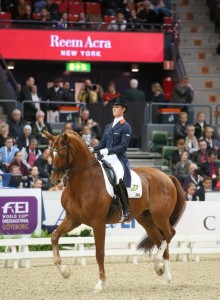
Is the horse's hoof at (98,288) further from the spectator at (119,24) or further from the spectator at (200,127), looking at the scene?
the spectator at (119,24)

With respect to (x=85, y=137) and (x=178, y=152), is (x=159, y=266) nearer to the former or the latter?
(x=85, y=137)

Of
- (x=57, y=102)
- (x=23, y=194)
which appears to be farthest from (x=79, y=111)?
(x=23, y=194)

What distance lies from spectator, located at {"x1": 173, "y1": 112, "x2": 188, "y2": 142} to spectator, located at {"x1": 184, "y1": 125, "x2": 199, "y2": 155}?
53cm

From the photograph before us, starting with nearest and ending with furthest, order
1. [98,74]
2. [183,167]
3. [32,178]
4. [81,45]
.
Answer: [32,178], [183,167], [81,45], [98,74]

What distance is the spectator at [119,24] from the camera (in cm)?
2877

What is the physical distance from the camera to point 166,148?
25.4 metres

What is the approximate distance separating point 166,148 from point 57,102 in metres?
3.04

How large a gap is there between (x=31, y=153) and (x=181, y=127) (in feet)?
15.1

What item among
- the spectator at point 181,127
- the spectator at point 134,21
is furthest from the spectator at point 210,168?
the spectator at point 134,21

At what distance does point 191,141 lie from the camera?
2511cm

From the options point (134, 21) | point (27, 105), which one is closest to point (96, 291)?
point (27, 105)

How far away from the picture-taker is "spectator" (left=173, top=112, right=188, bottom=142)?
25734mm

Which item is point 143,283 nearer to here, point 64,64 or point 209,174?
point 209,174

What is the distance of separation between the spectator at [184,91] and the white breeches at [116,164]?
12536 millimetres
